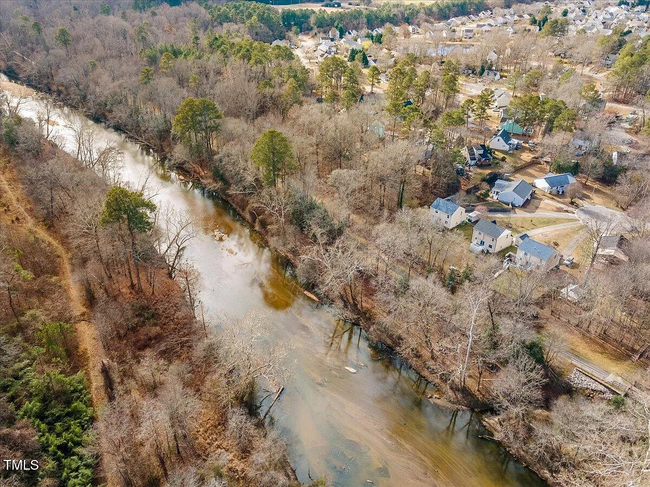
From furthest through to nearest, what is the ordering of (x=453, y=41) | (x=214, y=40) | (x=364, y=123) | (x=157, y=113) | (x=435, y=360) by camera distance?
(x=453, y=41), (x=214, y=40), (x=157, y=113), (x=364, y=123), (x=435, y=360)

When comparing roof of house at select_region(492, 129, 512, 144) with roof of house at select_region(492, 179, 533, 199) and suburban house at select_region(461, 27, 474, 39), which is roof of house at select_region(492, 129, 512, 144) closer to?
roof of house at select_region(492, 179, 533, 199)

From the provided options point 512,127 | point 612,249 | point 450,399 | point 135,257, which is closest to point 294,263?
point 135,257

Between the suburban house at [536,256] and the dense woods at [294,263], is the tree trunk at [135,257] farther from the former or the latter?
the suburban house at [536,256]

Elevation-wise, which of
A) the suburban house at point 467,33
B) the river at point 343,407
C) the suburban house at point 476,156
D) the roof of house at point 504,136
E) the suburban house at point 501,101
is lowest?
the river at point 343,407

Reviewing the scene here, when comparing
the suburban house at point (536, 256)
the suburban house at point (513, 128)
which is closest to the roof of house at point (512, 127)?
the suburban house at point (513, 128)

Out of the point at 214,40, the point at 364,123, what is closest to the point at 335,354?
the point at 364,123

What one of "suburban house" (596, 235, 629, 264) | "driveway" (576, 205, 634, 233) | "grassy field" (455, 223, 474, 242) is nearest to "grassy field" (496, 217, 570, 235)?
"driveway" (576, 205, 634, 233)

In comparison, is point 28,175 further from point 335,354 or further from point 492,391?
point 492,391
